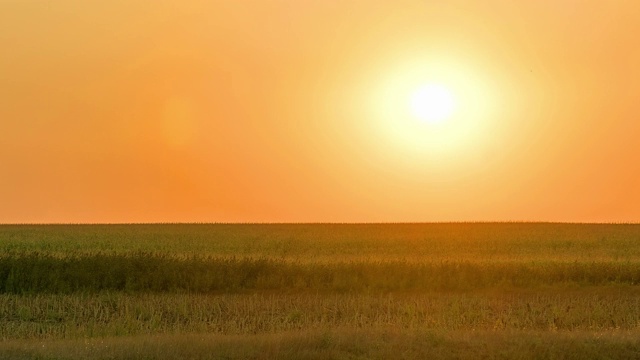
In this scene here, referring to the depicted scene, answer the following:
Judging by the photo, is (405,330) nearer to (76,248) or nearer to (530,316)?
(530,316)

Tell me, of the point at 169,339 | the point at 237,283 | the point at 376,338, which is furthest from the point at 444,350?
the point at 237,283

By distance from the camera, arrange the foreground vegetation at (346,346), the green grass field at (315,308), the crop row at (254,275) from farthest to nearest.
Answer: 1. the crop row at (254,275)
2. the green grass field at (315,308)
3. the foreground vegetation at (346,346)

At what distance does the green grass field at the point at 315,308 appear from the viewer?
1429 centimetres

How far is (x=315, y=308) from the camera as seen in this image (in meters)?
21.3

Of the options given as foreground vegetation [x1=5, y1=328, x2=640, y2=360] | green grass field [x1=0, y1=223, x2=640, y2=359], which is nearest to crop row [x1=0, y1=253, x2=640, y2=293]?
green grass field [x1=0, y1=223, x2=640, y2=359]

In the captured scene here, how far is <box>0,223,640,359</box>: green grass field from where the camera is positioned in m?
14.3

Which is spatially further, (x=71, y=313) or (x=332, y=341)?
(x=71, y=313)

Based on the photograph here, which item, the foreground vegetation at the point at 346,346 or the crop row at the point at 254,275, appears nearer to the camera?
the foreground vegetation at the point at 346,346

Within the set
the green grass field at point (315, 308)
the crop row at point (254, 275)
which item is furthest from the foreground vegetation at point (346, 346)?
the crop row at point (254, 275)

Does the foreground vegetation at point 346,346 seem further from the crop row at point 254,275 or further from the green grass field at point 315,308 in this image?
the crop row at point 254,275

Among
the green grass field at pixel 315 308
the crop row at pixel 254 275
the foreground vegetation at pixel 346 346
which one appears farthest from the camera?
the crop row at pixel 254 275

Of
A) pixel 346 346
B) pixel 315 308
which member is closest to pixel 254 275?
pixel 315 308

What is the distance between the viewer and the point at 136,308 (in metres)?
21.5

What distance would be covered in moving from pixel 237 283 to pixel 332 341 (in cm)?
1384
